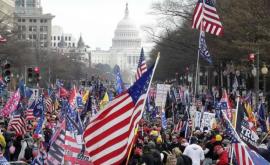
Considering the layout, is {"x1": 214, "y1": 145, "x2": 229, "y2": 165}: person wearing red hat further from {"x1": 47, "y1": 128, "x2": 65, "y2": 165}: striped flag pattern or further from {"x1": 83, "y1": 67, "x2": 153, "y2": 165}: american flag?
{"x1": 83, "y1": 67, "x2": 153, "y2": 165}: american flag

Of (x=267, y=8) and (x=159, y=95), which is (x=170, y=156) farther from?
(x=267, y=8)

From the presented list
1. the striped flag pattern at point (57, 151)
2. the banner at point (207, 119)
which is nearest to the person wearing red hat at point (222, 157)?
the striped flag pattern at point (57, 151)

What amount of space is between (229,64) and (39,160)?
4657 cm

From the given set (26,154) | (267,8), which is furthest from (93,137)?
(267,8)

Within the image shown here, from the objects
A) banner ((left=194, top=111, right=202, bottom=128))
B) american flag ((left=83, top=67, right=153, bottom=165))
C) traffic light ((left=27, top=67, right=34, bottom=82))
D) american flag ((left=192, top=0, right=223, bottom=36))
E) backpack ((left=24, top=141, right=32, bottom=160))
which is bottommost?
backpack ((left=24, top=141, right=32, bottom=160))

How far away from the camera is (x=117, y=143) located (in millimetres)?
9930

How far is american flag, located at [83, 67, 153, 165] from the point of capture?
32.6 ft

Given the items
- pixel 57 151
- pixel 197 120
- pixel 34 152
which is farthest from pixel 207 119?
pixel 57 151

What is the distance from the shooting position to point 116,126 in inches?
394

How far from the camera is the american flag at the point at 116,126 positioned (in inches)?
391

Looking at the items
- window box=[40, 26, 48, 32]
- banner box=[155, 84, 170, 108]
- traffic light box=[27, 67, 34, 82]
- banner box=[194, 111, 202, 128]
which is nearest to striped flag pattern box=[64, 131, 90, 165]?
banner box=[194, 111, 202, 128]

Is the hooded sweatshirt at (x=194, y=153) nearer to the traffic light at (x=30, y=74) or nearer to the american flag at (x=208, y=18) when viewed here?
the american flag at (x=208, y=18)

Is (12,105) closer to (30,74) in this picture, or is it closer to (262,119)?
(262,119)

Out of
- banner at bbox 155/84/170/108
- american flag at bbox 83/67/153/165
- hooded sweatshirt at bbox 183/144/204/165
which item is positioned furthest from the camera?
banner at bbox 155/84/170/108
